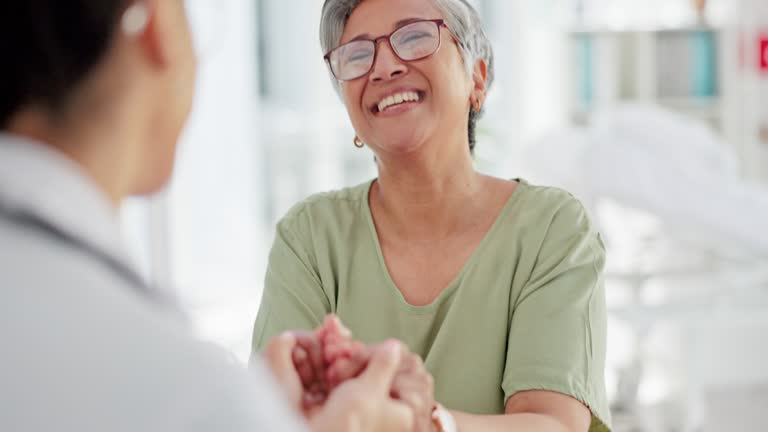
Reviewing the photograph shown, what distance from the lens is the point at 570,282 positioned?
153cm

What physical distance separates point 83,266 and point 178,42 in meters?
0.18

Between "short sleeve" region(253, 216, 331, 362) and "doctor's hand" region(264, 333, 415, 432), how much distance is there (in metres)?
0.44

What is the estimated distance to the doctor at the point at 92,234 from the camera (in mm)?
556

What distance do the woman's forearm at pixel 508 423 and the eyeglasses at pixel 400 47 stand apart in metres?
0.58

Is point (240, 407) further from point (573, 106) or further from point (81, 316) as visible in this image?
point (573, 106)

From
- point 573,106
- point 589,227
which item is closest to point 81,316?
point 589,227

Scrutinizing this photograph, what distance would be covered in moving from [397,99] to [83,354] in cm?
114

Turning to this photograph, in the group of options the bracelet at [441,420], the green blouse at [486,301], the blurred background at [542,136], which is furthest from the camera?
the blurred background at [542,136]

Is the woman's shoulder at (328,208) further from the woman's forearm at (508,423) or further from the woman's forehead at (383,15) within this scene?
the woman's forearm at (508,423)

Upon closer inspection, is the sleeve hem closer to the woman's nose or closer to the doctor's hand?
the doctor's hand

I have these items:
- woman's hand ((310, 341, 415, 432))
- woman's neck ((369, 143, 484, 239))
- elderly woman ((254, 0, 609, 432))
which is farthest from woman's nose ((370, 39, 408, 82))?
woman's hand ((310, 341, 415, 432))

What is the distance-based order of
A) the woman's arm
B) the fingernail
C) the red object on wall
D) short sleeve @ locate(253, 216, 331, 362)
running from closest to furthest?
the fingernail, the woman's arm, short sleeve @ locate(253, 216, 331, 362), the red object on wall

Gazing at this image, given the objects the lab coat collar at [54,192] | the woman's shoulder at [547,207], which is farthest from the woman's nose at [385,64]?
the lab coat collar at [54,192]

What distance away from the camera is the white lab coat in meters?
0.55
